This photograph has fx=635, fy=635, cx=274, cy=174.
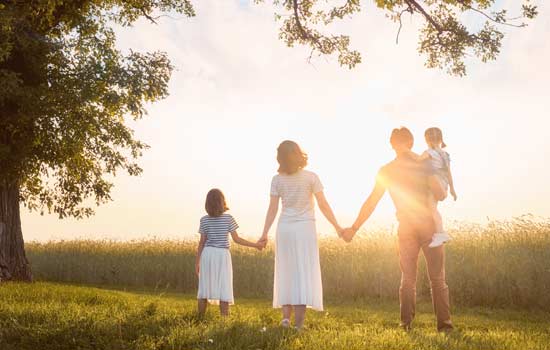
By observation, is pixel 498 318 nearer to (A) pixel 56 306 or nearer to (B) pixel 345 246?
(B) pixel 345 246

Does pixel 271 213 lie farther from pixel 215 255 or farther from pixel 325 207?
pixel 215 255

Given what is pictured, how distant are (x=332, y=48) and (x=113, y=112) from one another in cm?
709

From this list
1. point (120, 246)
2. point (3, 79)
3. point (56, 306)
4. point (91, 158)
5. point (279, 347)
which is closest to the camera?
point (279, 347)

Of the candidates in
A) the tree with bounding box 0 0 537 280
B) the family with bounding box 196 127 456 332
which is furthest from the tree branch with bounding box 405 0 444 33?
the family with bounding box 196 127 456 332

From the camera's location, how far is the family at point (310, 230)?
845 centimetres

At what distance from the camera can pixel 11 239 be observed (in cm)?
1934

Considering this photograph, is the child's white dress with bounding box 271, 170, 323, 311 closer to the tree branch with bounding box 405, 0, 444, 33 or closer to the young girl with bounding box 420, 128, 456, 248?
the young girl with bounding box 420, 128, 456, 248

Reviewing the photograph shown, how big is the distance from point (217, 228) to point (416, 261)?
309cm

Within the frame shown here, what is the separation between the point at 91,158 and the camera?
2012cm

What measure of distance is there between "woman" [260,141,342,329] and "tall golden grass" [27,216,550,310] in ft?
26.0

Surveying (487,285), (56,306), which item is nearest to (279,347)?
(56,306)

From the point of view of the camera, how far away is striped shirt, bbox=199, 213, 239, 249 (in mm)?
10000

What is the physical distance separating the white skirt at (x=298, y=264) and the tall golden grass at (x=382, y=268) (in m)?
7.90

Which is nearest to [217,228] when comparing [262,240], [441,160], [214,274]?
[214,274]
